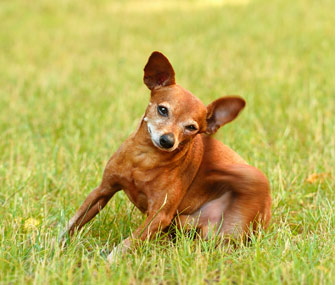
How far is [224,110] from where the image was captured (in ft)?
11.3

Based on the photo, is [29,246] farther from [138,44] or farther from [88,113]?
[138,44]

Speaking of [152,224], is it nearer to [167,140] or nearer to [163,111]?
[167,140]

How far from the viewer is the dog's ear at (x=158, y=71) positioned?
3.33 metres

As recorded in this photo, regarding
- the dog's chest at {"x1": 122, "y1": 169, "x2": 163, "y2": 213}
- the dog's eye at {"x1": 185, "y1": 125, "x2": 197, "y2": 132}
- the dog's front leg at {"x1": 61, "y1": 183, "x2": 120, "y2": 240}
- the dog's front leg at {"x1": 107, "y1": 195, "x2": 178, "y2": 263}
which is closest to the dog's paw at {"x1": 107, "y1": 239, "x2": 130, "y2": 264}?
the dog's front leg at {"x1": 107, "y1": 195, "x2": 178, "y2": 263}

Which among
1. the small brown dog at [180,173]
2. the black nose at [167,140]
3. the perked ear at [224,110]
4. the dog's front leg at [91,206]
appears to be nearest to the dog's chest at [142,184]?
the small brown dog at [180,173]

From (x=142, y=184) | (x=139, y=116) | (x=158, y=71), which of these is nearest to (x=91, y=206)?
(x=142, y=184)

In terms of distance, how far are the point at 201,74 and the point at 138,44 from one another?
230 cm

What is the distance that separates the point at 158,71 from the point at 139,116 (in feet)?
9.53

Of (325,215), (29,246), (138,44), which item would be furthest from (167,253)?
(138,44)

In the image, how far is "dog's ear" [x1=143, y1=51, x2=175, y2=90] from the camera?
3.33m

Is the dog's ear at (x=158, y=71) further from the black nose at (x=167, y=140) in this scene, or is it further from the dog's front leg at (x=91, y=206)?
the dog's front leg at (x=91, y=206)

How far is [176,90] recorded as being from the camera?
10.8 feet

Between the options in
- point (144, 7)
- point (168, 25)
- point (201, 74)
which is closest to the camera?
point (201, 74)

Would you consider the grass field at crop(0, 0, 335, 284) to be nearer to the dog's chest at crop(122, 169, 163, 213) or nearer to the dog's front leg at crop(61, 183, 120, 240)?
the dog's front leg at crop(61, 183, 120, 240)
